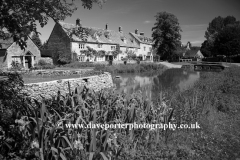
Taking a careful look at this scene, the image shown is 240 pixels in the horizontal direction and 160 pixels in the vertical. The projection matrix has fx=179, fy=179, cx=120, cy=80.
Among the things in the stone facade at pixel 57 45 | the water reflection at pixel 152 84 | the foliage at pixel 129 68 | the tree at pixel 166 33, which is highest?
the tree at pixel 166 33

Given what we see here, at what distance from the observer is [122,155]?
4230 mm

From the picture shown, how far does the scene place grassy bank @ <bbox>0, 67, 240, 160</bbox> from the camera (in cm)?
363

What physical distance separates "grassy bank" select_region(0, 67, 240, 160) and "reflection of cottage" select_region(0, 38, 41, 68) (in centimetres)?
2585

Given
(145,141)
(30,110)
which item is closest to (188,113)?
(145,141)

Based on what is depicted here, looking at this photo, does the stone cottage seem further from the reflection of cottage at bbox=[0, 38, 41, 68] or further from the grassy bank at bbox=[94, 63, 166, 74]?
the grassy bank at bbox=[94, 63, 166, 74]

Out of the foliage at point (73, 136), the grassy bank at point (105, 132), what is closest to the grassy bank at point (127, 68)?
the grassy bank at point (105, 132)

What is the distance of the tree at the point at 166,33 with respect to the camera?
190ft

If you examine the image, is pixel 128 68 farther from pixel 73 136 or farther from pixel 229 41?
pixel 229 41

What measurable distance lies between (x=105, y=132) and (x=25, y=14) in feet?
9.62

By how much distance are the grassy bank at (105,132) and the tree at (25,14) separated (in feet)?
4.38

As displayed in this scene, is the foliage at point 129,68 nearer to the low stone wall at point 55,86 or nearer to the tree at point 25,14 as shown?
the low stone wall at point 55,86

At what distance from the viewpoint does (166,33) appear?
5831cm

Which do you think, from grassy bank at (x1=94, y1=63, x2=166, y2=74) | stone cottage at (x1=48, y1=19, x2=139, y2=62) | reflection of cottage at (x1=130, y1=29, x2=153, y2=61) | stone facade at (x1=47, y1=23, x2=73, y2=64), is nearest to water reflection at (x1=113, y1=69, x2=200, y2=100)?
grassy bank at (x1=94, y1=63, x2=166, y2=74)

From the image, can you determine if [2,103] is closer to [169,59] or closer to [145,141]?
[145,141]
